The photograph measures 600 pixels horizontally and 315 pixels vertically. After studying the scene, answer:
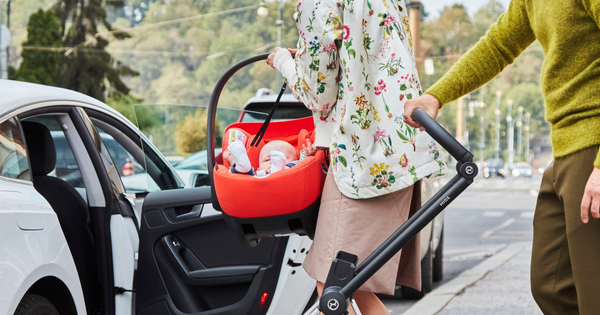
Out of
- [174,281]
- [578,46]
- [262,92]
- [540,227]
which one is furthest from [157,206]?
[262,92]

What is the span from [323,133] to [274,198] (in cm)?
30

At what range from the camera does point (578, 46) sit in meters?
2.17

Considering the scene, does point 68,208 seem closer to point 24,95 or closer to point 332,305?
point 24,95

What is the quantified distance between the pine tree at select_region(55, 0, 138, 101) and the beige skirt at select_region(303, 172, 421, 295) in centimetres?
3103

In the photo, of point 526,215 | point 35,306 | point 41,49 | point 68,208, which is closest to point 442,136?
point 35,306

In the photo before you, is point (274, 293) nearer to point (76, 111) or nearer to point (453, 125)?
point (76, 111)

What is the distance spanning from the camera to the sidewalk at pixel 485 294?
202 inches

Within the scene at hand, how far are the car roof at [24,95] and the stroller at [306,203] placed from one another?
710 millimetres

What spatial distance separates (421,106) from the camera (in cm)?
230

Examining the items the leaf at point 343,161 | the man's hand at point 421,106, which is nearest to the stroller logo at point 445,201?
the man's hand at point 421,106

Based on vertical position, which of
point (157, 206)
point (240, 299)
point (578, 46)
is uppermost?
point (578, 46)

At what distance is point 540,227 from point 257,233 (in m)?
0.99

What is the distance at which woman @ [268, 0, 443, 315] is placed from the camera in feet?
7.77

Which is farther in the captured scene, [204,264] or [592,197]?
[204,264]
